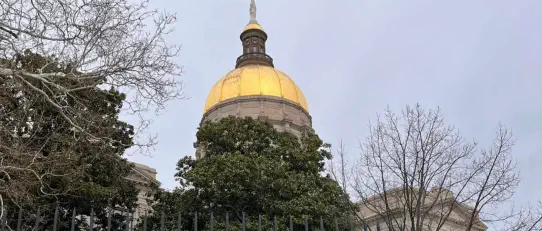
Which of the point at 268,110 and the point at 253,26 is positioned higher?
the point at 253,26

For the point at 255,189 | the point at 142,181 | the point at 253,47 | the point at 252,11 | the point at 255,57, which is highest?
the point at 252,11

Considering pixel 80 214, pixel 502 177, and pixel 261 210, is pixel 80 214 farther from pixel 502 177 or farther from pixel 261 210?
pixel 502 177

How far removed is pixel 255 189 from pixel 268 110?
22.4m

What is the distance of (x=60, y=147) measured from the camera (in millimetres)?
15289

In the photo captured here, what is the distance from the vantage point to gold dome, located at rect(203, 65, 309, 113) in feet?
141

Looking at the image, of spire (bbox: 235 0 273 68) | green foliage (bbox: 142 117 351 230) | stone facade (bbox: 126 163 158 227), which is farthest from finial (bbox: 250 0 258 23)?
green foliage (bbox: 142 117 351 230)

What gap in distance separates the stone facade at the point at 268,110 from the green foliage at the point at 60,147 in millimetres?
21665

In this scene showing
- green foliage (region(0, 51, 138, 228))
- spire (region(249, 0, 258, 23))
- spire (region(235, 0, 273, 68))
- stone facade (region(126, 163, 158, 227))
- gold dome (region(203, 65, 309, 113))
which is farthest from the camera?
spire (region(249, 0, 258, 23))

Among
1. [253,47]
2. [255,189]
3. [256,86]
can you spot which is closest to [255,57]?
[253,47]

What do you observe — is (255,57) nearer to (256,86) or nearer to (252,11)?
(256,86)

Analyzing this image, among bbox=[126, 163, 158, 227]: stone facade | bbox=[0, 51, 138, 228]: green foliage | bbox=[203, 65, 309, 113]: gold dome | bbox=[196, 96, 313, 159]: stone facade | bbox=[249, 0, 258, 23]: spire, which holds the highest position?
bbox=[249, 0, 258, 23]: spire

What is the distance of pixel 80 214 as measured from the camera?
1758 centimetres

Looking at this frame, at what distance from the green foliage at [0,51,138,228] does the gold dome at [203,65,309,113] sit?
76.6 feet

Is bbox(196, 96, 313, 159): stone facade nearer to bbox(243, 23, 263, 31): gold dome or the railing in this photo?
the railing
